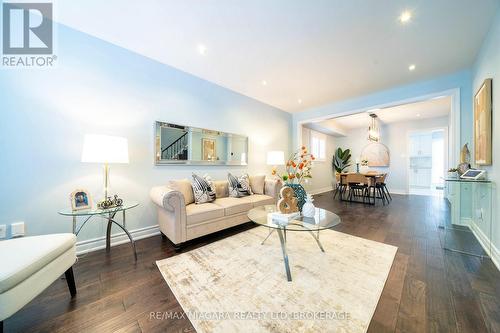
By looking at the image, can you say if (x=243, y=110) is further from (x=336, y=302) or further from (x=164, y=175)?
(x=336, y=302)

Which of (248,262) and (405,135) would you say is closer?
(248,262)

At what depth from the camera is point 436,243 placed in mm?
2234

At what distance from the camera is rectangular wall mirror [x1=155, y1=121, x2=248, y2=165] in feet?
8.90

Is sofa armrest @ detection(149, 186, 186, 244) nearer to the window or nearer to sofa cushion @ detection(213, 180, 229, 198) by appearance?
sofa cushion @ detection(213, 180, 229, 198)

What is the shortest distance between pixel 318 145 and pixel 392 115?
2.34m

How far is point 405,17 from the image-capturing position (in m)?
1.87

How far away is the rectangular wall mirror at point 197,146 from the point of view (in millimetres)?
2713

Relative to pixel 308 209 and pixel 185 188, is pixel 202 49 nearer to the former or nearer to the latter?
pixel 185 188

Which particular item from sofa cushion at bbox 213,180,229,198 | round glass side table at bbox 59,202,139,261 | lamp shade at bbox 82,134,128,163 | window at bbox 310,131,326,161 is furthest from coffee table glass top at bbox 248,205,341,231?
window at bbox 310,131,326,161

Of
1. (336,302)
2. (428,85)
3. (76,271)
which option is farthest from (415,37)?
(76,271)

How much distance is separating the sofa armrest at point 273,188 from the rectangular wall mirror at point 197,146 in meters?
0.84

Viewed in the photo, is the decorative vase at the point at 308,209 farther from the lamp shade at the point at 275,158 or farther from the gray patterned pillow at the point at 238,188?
the lamp shade at the point at 275,158

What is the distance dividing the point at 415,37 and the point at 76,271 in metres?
4.61

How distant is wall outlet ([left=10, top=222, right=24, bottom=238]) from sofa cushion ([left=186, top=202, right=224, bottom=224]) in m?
1.59
